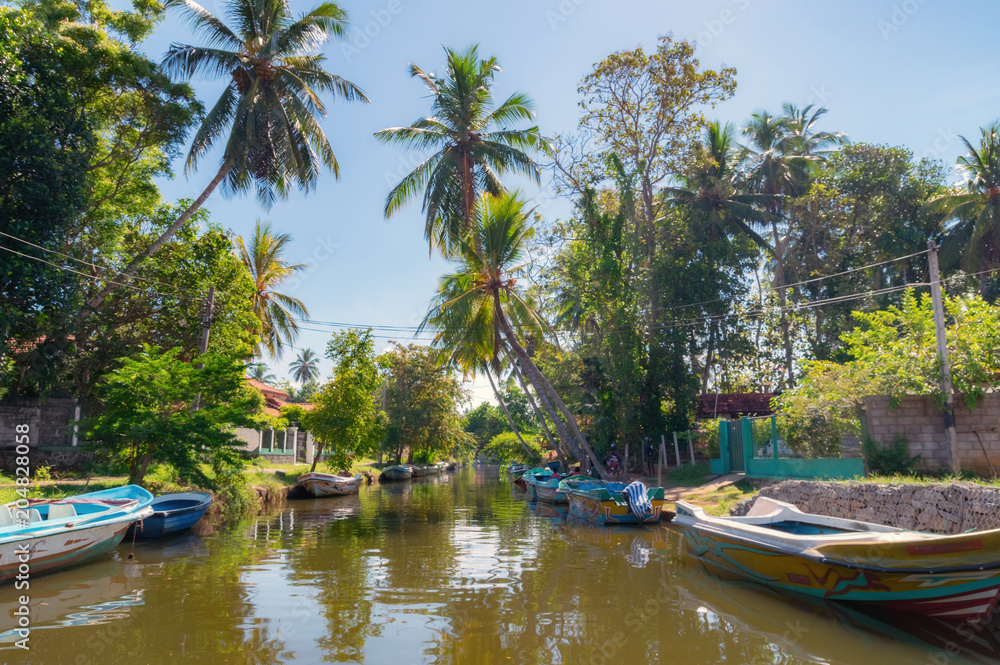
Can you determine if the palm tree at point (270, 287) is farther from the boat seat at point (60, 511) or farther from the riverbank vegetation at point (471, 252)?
the boat seat at point (60, 511)

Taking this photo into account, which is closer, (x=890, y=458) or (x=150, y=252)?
(x=890, y=458)

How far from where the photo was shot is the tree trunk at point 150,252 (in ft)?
56.4

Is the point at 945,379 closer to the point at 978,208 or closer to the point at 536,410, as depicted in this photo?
the point at 536,410

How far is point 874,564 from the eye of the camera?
18.9ft

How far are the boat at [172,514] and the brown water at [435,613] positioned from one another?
379 mm

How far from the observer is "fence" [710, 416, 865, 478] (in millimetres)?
12312

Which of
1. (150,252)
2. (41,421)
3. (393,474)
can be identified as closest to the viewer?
(150,252)

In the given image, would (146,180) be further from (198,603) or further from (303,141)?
(198,603)

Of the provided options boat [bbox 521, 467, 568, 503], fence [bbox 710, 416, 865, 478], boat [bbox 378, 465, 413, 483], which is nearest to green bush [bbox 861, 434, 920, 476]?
fence [bbox 710, 416, 865, 478]

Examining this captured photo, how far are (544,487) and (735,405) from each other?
41.1 feet

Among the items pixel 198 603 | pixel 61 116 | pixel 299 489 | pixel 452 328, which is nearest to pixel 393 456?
pixel 299 489

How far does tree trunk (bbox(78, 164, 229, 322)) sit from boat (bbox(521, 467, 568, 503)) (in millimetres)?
14878

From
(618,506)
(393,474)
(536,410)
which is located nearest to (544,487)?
(536,410)

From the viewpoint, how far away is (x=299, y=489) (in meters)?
21.8
